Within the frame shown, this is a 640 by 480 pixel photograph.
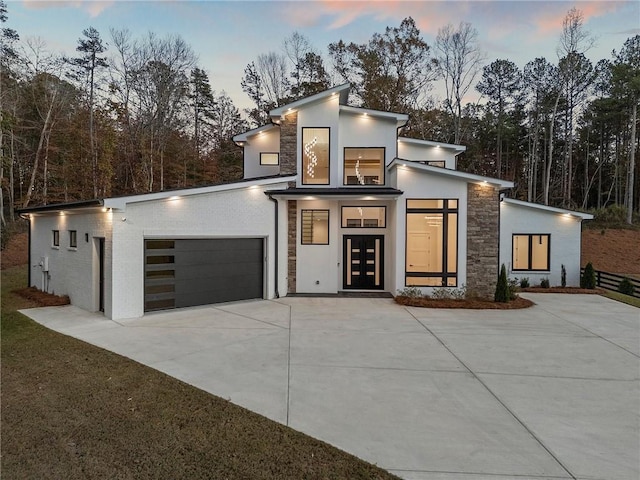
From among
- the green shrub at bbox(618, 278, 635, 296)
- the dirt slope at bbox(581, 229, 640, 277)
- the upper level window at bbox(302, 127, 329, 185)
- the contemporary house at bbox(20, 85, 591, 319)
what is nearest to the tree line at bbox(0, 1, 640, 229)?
the dirt slope at bbox(581, 229, 640, 277)

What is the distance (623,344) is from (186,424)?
812 centimetres

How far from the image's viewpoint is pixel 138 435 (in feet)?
11.0

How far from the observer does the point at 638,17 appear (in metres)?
14.6

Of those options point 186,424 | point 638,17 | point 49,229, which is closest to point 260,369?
point 186,424

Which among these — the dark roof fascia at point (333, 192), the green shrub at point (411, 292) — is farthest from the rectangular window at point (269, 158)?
the green shrub at point (411, 292)

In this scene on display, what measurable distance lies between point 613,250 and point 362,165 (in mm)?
19198

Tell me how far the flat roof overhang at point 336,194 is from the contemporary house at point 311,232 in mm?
52

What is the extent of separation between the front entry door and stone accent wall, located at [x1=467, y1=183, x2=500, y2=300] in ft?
9.92

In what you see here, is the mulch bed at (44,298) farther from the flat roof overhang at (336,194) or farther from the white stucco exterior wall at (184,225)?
the flat roof overhang at (336,194)

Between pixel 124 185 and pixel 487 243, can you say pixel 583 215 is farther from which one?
pixel 124 185

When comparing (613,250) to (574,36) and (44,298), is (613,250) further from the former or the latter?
(44,298)

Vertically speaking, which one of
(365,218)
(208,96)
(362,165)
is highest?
(208,96)

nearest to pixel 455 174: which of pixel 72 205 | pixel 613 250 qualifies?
pixel 72 205

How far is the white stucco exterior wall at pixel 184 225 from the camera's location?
827 cm
